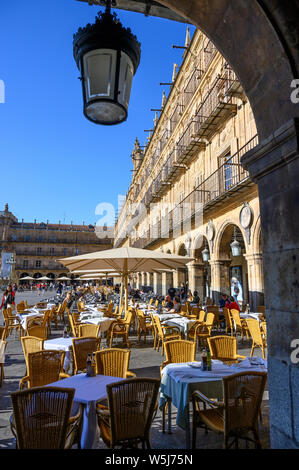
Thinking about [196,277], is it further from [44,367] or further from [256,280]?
[44,367]

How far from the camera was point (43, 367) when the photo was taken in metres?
3.75

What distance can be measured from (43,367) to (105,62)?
138 inches

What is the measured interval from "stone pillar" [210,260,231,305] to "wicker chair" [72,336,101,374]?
896 cm

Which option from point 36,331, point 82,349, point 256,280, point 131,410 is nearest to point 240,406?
point 131,410

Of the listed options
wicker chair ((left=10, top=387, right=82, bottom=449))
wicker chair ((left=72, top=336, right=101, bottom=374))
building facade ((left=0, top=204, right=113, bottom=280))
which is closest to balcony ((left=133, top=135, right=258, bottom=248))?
wicker chair ((left=72, top=336, right=101, bottom=374))

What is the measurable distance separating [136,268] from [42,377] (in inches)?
257

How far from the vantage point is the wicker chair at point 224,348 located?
452 cm

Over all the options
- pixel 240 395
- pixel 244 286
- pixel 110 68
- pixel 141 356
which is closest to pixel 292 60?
pixel 110 68

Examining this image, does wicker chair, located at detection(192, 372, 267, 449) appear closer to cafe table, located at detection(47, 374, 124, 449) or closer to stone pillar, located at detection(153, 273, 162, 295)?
cafe table, located at detection(47, 374, 124, 449)

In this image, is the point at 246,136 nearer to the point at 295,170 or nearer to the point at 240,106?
the point at 240,106

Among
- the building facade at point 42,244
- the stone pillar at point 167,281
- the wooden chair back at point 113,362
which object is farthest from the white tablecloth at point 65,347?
the building facade at point 42,244

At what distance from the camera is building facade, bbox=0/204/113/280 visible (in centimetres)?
6700

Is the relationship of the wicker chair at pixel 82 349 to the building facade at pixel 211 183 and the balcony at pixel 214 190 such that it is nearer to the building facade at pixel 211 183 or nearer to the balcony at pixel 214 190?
the building facade at pixel 211 183

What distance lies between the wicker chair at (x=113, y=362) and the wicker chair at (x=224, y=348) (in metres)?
1.42
